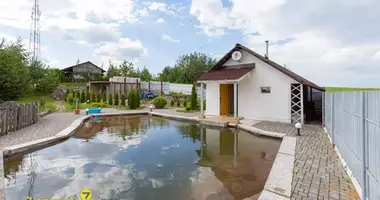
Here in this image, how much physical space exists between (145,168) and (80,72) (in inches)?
1372

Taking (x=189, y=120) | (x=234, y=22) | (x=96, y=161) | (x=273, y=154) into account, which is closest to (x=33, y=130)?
(x=96, y=161)

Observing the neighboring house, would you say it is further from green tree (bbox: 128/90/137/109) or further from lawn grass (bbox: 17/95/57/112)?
green tree (bbox: 128/90/137/109)

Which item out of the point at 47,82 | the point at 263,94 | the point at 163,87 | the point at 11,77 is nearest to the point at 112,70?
the point at 47,82

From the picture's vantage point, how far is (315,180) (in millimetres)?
3869

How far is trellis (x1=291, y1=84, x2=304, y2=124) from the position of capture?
1040cm

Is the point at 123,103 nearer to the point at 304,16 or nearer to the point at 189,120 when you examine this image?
the point at 189,120

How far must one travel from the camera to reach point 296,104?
1055 cm

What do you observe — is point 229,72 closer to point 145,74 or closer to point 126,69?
point 126,69

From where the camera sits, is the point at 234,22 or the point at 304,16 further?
the point at 234,22

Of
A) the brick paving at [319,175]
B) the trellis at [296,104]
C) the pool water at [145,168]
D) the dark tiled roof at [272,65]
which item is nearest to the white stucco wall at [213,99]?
the dark tiled roof at [272,65]

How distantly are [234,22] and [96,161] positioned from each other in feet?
41.7

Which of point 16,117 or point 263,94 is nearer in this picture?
point 16,117

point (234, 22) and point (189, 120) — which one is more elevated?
point (234, 22)

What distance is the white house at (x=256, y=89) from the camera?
10.7 m
